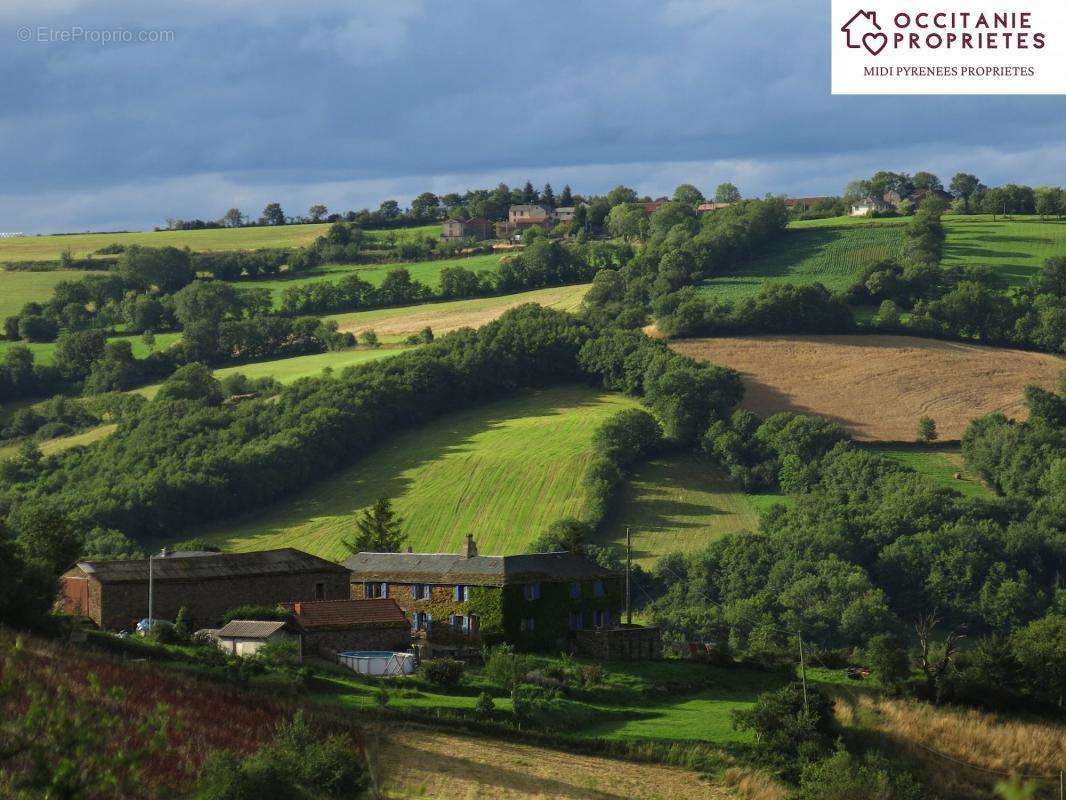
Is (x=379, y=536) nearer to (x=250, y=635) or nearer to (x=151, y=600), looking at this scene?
(x=151, y=600)

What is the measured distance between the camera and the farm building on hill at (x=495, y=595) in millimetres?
66812

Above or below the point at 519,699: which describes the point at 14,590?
above

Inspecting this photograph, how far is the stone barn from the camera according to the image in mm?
60969

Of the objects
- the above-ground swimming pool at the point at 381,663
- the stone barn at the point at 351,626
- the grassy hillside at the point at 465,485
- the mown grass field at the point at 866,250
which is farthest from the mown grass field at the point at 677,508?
the above-ground swimming pool at the point at 381,663

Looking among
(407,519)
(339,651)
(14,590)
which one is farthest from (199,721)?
(407,519)

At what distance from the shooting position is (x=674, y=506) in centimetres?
10875

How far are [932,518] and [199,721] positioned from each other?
218 ft

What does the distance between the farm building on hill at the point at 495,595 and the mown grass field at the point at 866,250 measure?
7980cm

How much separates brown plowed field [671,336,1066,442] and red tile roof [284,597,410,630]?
6188cm

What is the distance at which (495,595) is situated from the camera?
219 feet

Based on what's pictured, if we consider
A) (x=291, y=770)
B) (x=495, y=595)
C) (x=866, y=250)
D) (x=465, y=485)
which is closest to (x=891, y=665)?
(x=495, y=595)

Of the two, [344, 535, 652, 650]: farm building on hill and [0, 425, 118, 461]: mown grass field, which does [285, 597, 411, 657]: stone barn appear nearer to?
[344, 535, 652, 650]: farm building on hill

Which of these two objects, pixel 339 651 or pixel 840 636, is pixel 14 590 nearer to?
pixel 339 651

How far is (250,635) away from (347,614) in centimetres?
449
